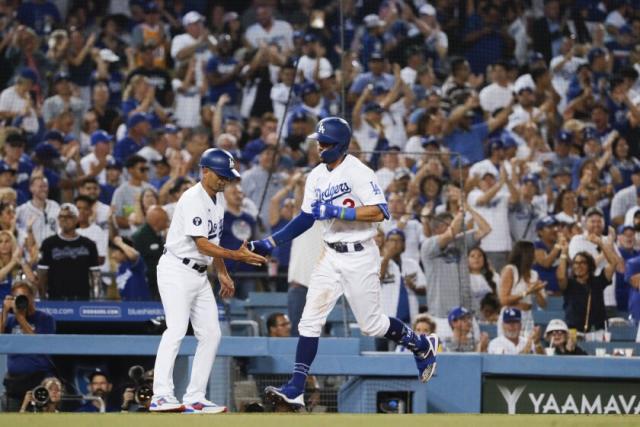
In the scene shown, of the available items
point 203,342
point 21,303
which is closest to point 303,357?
point 203,342

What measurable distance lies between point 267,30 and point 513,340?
6.79 meters

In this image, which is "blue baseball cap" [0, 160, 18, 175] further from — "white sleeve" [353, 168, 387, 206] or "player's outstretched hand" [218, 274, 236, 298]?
"white sleeve" [353, 168, 387, 206]

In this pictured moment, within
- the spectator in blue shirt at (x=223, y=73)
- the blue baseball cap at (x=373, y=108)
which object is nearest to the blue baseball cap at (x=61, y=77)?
the spectator in blue shirt at (x=223, y=73)

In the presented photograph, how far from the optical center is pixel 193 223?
7199 millimetres

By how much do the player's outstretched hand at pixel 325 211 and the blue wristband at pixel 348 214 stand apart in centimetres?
2

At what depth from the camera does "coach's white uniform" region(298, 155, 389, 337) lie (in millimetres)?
7301

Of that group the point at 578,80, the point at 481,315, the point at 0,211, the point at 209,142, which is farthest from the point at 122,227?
the point at 578,80

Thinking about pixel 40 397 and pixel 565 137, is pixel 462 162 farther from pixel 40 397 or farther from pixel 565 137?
pixel 40 397

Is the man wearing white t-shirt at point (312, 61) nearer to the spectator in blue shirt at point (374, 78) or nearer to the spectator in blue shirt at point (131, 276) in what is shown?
the spectator in blue shirt at point (374, 78)

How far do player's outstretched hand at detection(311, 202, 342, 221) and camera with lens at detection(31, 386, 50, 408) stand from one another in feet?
8.04

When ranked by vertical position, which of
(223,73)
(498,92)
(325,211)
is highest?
(223,73)

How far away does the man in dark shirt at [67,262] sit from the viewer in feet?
33.4

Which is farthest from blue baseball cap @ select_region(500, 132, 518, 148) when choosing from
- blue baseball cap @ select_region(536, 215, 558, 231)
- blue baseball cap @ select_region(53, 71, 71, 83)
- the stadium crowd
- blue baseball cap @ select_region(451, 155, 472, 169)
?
blue baseball cap @ select_region(53, 71, 71, 83)

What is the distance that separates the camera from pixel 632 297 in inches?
415
